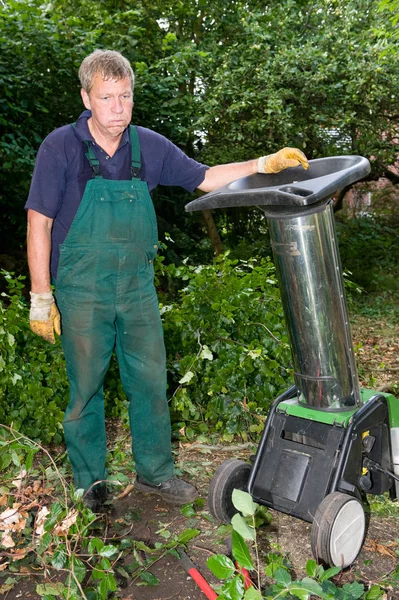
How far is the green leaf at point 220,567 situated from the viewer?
5.26ft

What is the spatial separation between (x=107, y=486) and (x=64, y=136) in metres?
1.67

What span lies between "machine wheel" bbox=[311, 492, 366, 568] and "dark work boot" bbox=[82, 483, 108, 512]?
1042mm

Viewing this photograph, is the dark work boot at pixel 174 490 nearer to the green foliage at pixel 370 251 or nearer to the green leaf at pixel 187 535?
the green leaf at pixel 187 535

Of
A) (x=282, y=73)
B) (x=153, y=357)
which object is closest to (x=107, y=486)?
(x=153, y=357)

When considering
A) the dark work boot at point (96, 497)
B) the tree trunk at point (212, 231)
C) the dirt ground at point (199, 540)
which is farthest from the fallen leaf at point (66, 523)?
the tree trunk at point (212, 231)

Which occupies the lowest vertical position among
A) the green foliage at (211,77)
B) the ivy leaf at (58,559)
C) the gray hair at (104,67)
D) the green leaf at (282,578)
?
the green leaf at (282,578)

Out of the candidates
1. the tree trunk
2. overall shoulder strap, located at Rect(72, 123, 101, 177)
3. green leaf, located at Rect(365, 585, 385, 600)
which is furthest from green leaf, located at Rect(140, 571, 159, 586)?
the tree trunk

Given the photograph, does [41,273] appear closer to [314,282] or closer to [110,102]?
[110,102]

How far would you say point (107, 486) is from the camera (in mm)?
2877

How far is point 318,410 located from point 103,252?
1.08 m

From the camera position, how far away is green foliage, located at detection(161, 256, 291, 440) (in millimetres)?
3369

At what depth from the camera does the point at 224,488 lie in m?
2.36

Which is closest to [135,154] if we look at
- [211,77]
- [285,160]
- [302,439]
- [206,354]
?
[285,160]

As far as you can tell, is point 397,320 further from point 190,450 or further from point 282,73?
point 190,450
